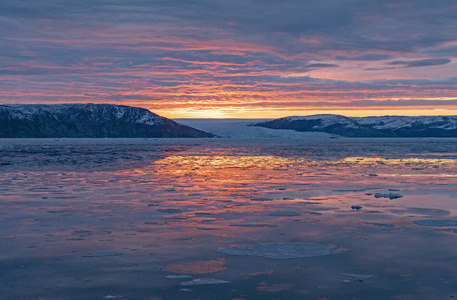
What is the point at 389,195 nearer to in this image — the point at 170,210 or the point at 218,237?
the point at 170,210

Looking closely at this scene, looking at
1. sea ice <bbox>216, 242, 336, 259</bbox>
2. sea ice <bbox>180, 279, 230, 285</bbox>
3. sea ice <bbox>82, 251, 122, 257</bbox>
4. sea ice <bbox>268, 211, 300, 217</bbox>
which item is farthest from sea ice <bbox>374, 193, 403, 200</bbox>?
sea ice <bbox>180, 279, 230, 285</bbox>

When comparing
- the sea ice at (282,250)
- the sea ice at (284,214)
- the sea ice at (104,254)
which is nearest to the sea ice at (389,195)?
the sea ice at (284,214)

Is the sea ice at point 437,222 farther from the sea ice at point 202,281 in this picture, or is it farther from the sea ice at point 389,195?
the sea ice at point 202,281

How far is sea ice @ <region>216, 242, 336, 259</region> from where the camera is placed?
859 cm

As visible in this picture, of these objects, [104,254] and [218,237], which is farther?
[218,237]

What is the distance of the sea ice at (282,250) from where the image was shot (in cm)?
859

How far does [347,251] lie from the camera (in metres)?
8.86

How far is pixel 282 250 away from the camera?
889 cm

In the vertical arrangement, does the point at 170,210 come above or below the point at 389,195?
below

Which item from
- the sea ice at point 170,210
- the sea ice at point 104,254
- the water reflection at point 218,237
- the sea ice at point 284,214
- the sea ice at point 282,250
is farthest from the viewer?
the sea ice at point 170,210

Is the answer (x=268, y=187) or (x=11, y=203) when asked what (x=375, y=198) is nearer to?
(x=268, y=187)

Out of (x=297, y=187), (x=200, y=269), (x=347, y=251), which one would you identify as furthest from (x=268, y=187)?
(x=200, y=269)

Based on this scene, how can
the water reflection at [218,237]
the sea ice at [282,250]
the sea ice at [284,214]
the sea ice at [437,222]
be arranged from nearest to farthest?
the water reflection at [218,237] < the sea ice at [282,250] < the sea ice at [437,222] < the sea ice at [284,214]

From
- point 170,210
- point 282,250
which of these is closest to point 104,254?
point 282,250
